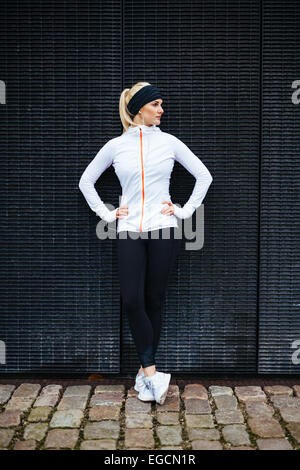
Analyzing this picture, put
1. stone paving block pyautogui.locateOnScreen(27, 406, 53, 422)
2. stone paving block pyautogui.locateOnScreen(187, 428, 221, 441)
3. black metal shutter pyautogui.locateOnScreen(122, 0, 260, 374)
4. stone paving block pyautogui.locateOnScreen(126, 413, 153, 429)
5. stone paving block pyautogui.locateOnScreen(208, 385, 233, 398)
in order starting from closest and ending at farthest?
stone paving block pyautogui.locateOnScreen(187, 428, 221, 441), stone paving block pyautogui.locateOnScreen(126, 413, 153, 429), stone paving block pyautogui.locateOnScreen(27, 406, 53, 422), stone paving block pyautogui.locateOnScreen(208, 385, 233, 398), black metal shutter pyautogui.locateOnScreen(122, 0, 260, 374)

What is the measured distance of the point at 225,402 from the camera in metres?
3.92

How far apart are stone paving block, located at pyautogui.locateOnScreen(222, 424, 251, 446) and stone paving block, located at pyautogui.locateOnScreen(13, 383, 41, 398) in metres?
1.49

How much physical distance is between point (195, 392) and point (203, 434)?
2.37 feet

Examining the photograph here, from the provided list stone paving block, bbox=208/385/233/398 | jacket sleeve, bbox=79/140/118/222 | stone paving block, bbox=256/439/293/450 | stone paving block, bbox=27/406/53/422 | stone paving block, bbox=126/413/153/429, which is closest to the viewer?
stone paving block, bbox=256/439/293/450

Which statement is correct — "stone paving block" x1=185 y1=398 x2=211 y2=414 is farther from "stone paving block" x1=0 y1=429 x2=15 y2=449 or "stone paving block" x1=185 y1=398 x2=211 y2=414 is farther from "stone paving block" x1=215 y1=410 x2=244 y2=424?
"stone paving block" x1=0 y1=429 x2=15 y2=449

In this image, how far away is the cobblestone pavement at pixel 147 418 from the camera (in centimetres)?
328

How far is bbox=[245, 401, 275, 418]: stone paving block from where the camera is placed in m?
3.70

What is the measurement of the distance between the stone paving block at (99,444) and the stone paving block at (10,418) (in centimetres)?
57

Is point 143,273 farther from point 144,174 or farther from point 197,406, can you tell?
point 197,406

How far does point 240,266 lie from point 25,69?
2345mm

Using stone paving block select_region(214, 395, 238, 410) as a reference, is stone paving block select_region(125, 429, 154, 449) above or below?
above

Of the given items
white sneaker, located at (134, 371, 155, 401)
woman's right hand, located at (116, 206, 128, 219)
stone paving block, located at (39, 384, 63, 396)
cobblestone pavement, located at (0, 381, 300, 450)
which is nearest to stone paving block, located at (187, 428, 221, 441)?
cobblestone pavement, located at (0, 381, 300, 450)
